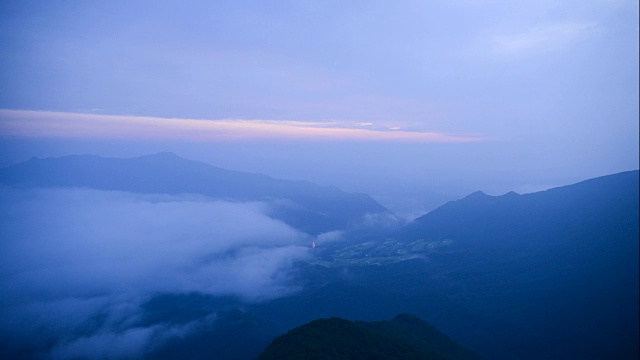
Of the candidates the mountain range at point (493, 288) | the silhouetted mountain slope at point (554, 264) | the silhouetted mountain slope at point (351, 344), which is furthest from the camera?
the mountain range at point (493, 288)

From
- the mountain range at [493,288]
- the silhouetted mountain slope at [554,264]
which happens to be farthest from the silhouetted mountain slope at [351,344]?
Answer: the silhouetted mountain slope at [554,264]

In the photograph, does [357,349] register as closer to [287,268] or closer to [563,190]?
[287,268]

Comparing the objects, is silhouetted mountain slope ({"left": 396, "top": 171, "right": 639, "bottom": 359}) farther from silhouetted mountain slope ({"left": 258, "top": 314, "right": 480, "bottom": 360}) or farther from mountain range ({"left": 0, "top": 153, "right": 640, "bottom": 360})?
silhouetted mountain slope ({"left": 258, "top": 314, "right": 480, "bottom": 360})

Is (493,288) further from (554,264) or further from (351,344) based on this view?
(351,344)

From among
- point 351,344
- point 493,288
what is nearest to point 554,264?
point 493,288

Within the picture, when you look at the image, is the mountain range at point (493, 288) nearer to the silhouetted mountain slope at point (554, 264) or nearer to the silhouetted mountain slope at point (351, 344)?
the silhouetted mountain slope at point (554, 264)

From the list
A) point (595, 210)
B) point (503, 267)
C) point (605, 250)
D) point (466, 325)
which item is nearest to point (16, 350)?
point (466, 325)

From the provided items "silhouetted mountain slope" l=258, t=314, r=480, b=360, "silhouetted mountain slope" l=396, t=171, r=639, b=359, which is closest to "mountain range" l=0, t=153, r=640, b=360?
"silhouetted mountain slope" l=396, t=171, r=639, b=359
